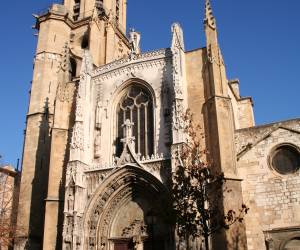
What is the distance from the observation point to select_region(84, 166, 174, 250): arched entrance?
16.6 metres

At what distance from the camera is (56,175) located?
63.2ft

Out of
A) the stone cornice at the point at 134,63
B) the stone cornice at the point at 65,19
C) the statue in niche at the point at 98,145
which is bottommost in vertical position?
the statue in niche at the point at 98,145

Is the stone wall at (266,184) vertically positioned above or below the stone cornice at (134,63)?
below

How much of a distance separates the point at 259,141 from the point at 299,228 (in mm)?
3823

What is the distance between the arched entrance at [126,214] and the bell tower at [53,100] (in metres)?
2.12

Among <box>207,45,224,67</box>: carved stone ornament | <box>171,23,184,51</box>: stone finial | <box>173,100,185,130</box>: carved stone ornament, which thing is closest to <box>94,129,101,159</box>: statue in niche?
<box>173,100,185,130</box>: carved stone ornament

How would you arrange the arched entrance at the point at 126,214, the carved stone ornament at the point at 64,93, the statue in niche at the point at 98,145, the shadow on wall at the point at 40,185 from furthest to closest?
the carved stone ornament at the point at 64,93, the shadow on wall at the point at 40,185, the statue in niche at the point at 98,145, the arched entrance at the point at 126,214

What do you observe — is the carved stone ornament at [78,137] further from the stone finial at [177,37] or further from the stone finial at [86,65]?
the stone finial at [177,37]

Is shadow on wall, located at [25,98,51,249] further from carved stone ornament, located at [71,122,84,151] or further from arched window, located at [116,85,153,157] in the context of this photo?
arched window, located at [116,85,153,157]

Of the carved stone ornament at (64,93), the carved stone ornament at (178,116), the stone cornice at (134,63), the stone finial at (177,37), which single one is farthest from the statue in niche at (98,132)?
the stone finial at (177,37)

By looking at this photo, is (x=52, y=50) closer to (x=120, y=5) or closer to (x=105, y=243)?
(x=120, y=5)

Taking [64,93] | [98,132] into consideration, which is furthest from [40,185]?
[64,93]

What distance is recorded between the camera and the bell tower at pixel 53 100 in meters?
19.2

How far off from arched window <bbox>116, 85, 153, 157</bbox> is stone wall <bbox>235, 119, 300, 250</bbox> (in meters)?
4.13
